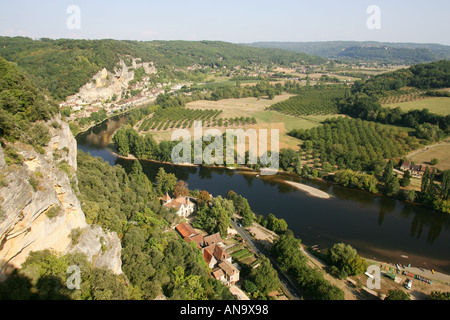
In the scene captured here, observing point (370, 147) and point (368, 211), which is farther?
point (370, 147)

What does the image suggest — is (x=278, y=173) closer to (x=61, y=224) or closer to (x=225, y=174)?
(x=225, y=174)

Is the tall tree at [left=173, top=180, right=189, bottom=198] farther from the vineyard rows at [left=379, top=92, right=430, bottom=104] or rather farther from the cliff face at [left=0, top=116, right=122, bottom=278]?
the vineyard rows at [left=379, top=92, right=430, bottom=104]

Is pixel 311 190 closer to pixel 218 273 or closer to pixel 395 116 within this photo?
pixel 218 273

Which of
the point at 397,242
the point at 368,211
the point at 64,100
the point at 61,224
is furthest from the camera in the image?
the point at 64,100

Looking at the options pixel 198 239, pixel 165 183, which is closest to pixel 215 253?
pixel 198 239

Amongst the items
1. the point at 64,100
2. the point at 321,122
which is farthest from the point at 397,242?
the point at 64,100

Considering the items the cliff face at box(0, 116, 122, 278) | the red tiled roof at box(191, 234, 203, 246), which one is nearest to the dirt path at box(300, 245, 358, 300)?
the red tiled roof at box(191, 234, 203, 246)
